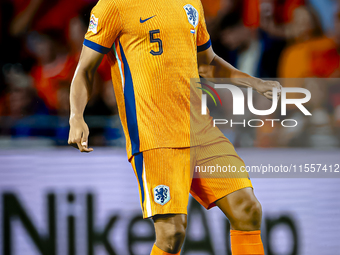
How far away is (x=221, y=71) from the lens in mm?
2469

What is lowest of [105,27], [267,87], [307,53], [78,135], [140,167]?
[140,167]

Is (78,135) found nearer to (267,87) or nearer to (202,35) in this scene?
(202,35)

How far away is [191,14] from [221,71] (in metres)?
0.39

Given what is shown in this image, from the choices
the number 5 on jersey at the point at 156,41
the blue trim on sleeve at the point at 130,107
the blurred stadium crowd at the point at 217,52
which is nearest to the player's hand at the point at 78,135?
the blue trim on sleeve at the point at 130,107

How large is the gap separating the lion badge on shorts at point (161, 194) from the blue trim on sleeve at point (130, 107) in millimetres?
202

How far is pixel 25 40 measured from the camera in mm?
3881

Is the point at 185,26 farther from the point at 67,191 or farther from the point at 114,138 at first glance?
the point at 67,191

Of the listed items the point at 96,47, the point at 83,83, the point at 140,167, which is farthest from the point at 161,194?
the point at 96,47

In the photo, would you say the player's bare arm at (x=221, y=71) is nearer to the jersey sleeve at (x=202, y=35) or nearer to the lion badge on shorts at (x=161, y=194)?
the jersey sleeve at (x=202, y=35)

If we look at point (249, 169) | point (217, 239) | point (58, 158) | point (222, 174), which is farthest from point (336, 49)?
point (58, 158)

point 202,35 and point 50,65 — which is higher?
point 202,35

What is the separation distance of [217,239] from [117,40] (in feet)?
5.61

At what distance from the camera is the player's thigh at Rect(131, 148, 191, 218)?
6.82 feet

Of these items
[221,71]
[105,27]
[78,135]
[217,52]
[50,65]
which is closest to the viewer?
[78,135]
